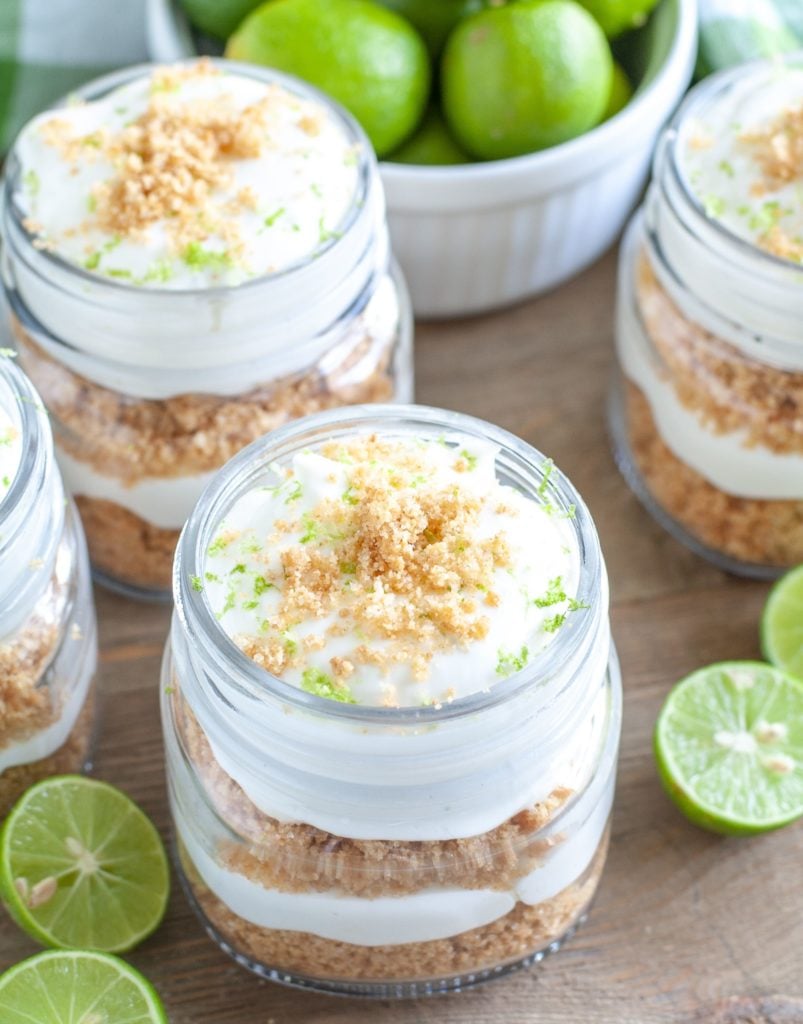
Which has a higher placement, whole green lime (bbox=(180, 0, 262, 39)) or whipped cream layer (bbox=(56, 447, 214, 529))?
whole green lime (bbox=(180, 0, 262, 39))

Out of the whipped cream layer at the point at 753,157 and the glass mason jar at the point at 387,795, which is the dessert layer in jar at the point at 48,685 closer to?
the glass mason jar at the point at 387,795

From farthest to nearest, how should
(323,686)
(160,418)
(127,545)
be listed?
(127,545) → (160,418) → (323,686)

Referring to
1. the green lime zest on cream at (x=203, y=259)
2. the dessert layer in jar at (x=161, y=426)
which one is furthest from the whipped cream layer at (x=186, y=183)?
the dessert layer in jar at (x=161, y=426)

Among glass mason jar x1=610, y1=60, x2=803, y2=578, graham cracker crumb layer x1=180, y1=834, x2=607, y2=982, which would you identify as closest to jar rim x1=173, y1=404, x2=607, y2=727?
graham cracker crumb layer x1=180, y1=834, x2=607, y2=982

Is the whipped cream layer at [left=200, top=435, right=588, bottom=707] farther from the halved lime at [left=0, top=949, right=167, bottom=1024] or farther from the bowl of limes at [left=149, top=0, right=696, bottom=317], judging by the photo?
the bowl of limes at [left=149, top=0, right=696, bottom=317]

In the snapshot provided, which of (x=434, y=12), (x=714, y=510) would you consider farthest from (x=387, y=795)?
(x=434, y=12)

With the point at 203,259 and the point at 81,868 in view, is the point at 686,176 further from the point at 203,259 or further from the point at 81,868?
the point at 81,868
